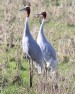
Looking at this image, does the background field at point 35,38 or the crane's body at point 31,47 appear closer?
the background field at point 35,38

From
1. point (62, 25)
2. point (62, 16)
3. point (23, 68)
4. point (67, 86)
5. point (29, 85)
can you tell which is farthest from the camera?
point (62, 16)

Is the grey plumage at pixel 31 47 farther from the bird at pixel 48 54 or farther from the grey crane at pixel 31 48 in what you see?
the bird at pixel 48 54

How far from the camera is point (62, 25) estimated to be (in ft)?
41.7

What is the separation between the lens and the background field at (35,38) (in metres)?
7.29

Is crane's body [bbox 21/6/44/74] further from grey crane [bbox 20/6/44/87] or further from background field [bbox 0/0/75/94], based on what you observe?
background field [bbox 0/0/75/94]

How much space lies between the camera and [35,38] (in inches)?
424

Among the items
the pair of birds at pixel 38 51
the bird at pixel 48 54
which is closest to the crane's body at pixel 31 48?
the pair of birds at pixel 38 51

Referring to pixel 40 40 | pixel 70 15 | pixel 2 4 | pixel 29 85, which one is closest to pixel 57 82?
pixel 29 85

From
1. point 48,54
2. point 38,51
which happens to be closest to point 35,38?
point 48,54

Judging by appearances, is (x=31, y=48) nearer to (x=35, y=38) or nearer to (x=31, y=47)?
(x=31, y=47)

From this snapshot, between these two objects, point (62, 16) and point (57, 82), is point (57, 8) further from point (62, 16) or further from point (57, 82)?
point (57, 82)

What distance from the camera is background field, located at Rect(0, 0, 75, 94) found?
7289 mm

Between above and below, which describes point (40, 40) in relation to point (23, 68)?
above

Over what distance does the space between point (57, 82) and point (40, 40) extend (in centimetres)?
150
